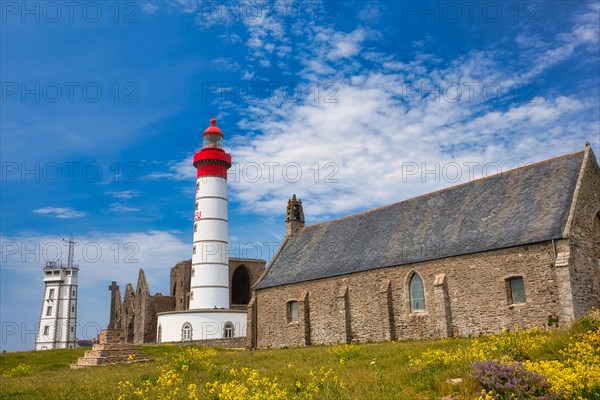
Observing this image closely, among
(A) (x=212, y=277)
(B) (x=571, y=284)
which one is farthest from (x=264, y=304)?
(B) (x=571, y=284)

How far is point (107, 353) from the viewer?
2456cm

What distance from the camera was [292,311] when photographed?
115 ft

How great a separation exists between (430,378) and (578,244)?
14502 mm

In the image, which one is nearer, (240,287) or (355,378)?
(355,378)

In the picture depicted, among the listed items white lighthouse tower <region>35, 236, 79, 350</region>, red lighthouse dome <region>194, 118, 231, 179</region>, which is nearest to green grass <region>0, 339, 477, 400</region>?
red lighthouse dome <region>194, 118, 231, 179</region>

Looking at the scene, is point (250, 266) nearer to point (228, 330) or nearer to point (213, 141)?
point (228, 330)

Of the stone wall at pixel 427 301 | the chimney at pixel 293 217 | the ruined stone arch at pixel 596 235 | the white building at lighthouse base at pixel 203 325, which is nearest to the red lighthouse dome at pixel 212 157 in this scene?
the chimney at pixel 293 217

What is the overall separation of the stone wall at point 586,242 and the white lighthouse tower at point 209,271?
29805 millimetres

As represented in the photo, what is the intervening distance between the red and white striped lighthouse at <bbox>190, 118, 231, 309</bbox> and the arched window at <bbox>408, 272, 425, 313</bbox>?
22120mm

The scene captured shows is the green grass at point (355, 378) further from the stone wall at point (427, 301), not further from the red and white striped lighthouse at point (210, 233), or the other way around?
the red and white striped lighthouse at point (210, 233)

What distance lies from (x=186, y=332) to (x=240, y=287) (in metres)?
13.7

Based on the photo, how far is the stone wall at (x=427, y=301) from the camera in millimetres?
22422

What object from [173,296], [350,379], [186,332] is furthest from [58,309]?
[350,379]

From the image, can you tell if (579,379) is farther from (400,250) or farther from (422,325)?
(400,250)
